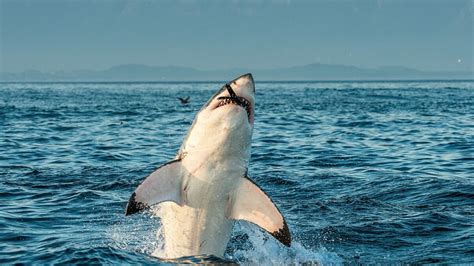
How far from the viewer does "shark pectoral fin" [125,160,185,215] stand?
27.6 ft

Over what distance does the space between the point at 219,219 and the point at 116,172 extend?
9.82 metres

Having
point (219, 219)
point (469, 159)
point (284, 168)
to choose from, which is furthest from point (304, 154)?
point (219, 219)

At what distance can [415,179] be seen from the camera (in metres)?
17.0

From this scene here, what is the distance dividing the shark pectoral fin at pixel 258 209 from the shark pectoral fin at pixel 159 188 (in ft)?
2.50

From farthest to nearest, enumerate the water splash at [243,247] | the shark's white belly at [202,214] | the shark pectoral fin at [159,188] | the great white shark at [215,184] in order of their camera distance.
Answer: the water splash at [243,247] → the shark's white belly at [202,214] → the shark pectoral fin at [159,188] → the great white shark at [215,184]

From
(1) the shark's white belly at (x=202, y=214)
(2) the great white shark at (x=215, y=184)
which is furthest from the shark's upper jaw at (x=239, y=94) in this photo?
(1) the shark's white belly at (x=202, y=214)

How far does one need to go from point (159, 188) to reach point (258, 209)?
137 centimetres

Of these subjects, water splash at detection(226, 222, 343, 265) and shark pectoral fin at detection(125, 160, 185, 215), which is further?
water splash at detection(226, 222, 343, 265)

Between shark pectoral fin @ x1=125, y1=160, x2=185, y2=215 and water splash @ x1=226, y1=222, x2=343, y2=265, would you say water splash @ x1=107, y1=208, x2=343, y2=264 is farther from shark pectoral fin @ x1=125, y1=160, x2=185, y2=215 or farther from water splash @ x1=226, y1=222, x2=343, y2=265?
shark pectoral fin @ x1=125, y1=160, x2=185, y2=215

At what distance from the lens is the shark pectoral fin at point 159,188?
8422mm

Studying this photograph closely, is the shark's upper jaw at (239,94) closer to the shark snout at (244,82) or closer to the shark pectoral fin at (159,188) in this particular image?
the shark snout at (244,82)

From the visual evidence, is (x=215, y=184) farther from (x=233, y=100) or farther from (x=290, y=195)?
(x=290, y=195)

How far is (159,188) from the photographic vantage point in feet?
28.2

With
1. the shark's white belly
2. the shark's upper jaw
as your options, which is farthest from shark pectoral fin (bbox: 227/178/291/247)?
the shark's upper jaw
